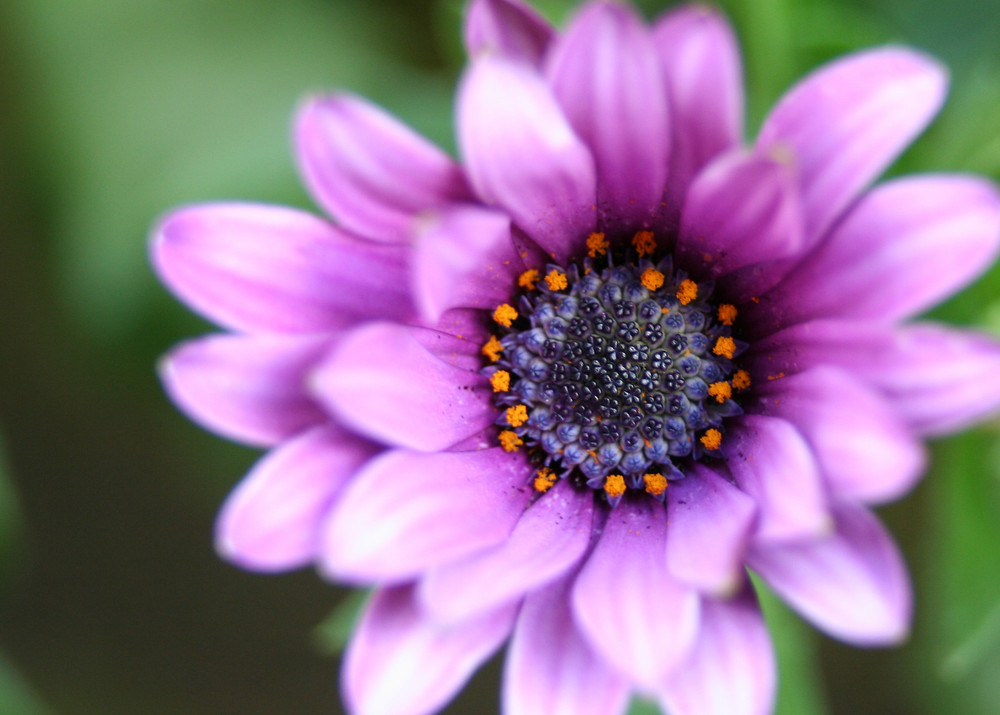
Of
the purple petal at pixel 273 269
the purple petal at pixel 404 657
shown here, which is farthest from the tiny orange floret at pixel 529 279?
the purple petal at pixel 404 657

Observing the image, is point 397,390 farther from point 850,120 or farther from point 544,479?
point 850,120

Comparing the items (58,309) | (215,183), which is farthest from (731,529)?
(58,309)

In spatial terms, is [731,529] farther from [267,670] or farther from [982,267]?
[267,670]

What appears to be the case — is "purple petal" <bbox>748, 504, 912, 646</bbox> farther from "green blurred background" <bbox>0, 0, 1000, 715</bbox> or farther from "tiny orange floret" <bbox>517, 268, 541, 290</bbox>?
"green blurred background" <bbox>0, 0, 1000, 715</bbox>

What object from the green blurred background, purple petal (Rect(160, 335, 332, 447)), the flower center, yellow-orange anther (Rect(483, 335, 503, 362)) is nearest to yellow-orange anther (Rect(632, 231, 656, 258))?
the flower center

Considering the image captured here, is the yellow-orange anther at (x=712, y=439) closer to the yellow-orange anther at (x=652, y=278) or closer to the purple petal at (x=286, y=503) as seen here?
the yellow-orange anther at (x=652, y=278)

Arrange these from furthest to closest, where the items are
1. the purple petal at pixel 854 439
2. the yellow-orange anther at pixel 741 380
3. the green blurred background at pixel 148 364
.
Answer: the green blurred background at pixel 148 364 → the yellow-orange anther at pixel 741 380 → the purple petal at pixel 854 439
